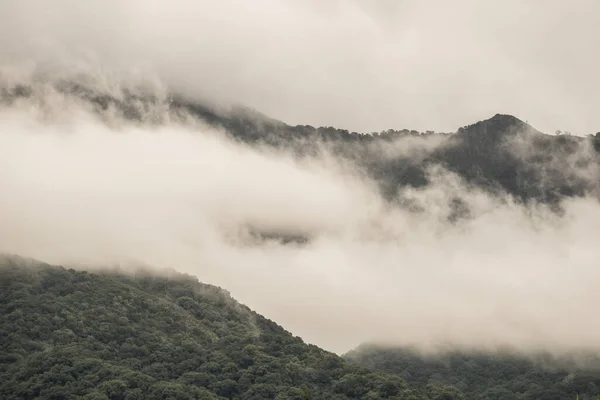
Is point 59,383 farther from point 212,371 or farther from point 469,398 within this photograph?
point 469,398

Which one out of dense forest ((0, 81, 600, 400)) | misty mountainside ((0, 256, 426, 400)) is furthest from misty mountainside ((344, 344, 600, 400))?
misty mountainside ((0, 256, 426, 400))

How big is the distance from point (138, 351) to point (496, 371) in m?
48.8

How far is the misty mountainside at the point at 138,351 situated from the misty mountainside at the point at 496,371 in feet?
48.7

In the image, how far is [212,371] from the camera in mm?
93562

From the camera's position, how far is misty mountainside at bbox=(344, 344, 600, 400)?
103m

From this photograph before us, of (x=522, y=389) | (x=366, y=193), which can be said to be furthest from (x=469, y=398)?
(x=366, y=193)

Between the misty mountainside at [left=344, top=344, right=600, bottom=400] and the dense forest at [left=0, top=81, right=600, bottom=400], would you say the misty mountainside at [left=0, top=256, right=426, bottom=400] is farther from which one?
the misty mountainside at [left=344, top=344, right=600, bottom=400]

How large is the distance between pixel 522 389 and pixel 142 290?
5002 centimetres

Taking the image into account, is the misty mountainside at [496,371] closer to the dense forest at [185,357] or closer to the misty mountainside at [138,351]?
the dense forest at [185,357]

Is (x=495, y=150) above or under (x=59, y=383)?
above

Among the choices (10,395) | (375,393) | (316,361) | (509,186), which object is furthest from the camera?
→ (509,186)

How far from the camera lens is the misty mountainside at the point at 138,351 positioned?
84562mm

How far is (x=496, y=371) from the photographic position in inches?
4478

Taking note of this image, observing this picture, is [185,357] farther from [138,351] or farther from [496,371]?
[496,371]
